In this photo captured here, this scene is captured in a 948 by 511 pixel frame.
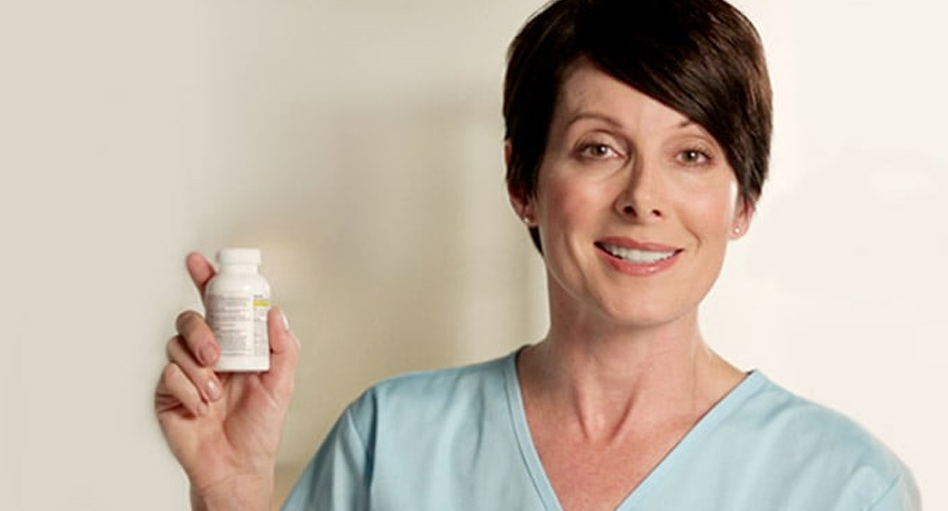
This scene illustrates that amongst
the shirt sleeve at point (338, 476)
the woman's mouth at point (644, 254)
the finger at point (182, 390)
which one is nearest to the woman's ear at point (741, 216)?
the woman's mouth at point (644, 254)

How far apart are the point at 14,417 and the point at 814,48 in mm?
1183

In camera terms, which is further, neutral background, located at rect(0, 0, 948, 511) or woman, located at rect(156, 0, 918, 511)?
neutral background, located at rect(0, 0, 948, 511)

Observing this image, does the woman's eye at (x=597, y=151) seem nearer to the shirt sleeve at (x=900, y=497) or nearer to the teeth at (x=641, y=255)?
the teeth at (x=641, y=255)

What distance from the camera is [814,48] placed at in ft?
6.30

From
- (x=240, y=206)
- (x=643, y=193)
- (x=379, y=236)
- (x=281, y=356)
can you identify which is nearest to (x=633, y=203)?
(x=643, y=193)

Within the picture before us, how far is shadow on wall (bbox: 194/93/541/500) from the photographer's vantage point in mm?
1988

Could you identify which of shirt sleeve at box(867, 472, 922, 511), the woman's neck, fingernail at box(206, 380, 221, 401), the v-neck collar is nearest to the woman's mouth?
the woman's neck

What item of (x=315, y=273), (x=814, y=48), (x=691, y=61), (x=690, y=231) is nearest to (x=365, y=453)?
(x=315, y=273)

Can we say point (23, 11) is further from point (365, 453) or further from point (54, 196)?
point (365, 453)

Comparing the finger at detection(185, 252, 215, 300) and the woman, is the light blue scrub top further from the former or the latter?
the finger at detection(185, 252, 215, 300)

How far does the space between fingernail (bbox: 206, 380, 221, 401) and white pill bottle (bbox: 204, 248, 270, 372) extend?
18 mm

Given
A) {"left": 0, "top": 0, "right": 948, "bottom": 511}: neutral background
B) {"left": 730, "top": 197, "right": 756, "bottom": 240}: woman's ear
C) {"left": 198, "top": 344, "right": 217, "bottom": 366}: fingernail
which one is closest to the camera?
{"left": 198, "top": 344, "right": 217, "bottom": 366}: fingernail

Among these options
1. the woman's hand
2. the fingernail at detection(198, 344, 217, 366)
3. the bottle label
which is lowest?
the woman's hand

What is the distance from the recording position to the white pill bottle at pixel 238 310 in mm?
1520
